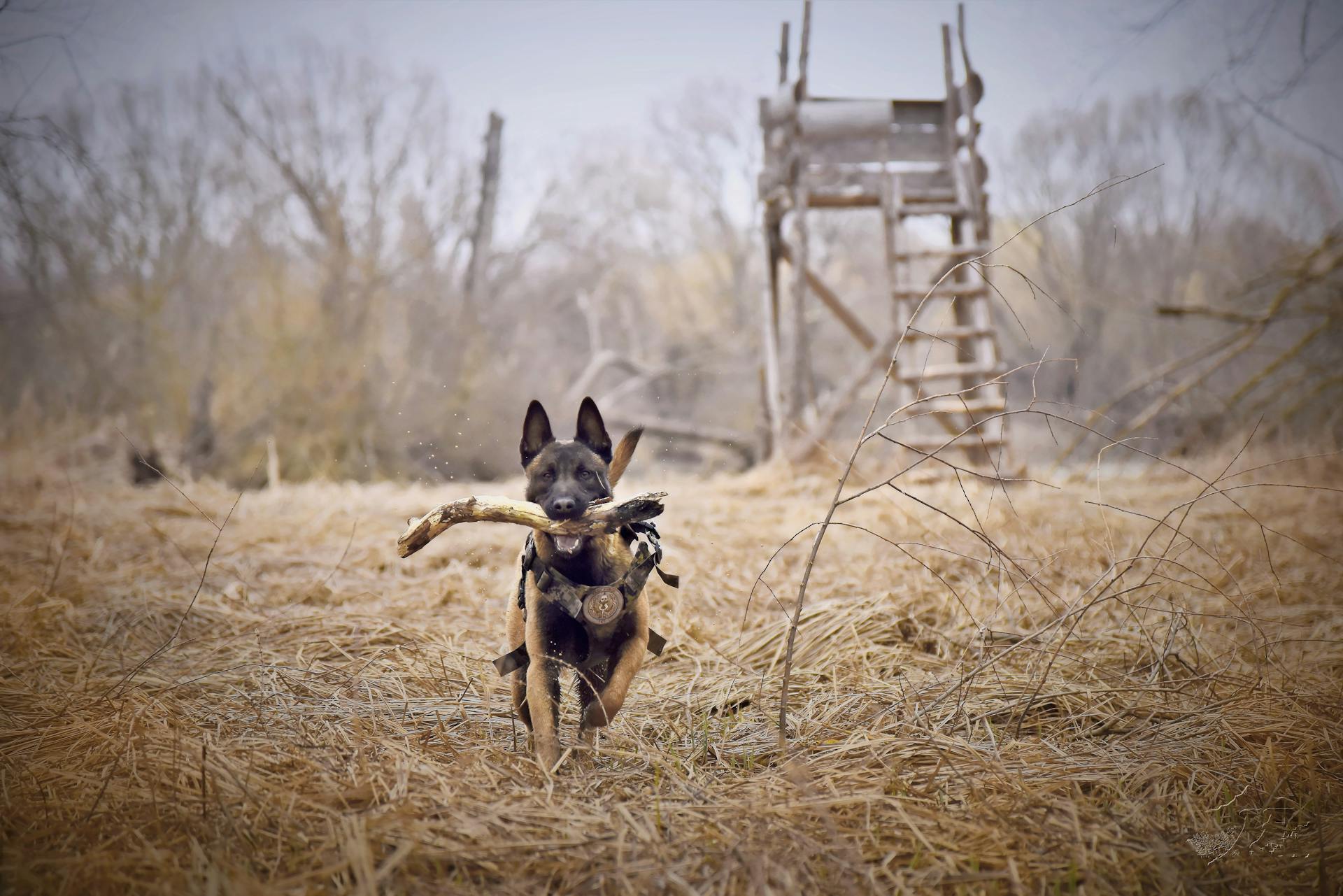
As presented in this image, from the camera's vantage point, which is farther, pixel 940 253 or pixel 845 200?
pixel 845 200

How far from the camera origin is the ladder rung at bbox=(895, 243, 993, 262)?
7277 mm

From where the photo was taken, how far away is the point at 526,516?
204 centimetres

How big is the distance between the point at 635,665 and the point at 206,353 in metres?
11.7

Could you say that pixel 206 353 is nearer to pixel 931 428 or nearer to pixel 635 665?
pixel 635 665

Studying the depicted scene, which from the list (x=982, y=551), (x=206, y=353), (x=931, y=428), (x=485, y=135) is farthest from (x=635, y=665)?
(x=485, y=135)

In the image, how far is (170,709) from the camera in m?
2.25

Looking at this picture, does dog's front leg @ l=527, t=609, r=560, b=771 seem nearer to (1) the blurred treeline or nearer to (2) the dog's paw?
(2) the dog's paw

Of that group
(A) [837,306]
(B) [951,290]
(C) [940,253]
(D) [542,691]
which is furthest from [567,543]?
(A) [837,306]

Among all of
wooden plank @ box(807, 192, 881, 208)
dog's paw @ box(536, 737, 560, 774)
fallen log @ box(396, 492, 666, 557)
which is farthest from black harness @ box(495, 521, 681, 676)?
wooden plank @ box(807, 192, 881, 208)

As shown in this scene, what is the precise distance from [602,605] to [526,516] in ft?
1.04

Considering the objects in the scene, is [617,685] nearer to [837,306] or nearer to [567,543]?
[567,543]

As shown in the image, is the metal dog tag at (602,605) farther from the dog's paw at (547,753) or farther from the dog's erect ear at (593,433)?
the dog's erect ear at (593,433)

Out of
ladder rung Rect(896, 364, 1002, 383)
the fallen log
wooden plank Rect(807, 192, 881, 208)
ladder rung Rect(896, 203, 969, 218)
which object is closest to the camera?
the fallen log

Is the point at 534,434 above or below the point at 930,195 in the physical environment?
below
